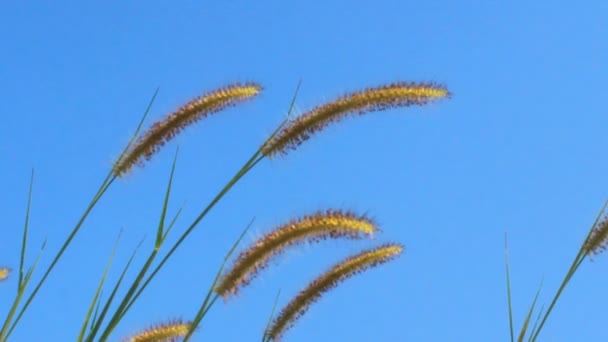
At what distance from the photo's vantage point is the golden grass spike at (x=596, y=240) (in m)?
4.08

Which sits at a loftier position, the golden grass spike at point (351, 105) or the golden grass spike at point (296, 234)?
the golden grass spike at point (351, 105)

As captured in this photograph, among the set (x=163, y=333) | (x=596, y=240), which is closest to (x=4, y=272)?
Answer: (x=163, y=333)

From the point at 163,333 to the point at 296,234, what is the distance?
2.05ft

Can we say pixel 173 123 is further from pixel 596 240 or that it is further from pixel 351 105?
pixel 596 240

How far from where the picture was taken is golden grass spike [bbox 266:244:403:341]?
456 centimetres

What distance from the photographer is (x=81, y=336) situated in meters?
3.91

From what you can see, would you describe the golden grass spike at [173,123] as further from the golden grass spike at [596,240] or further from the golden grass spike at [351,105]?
the golden grass spike at [596,240]

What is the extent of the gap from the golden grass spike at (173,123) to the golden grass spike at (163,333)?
611 millimetres

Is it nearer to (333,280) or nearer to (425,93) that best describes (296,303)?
(333,280)

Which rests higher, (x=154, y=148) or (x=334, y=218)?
(x=154, y=148)

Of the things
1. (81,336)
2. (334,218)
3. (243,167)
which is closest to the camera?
(81,336)

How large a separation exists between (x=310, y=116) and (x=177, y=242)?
0.85 metres

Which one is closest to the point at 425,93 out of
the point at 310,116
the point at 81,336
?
the point at 310,116

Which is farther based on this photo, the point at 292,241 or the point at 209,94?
the point at 209,94
